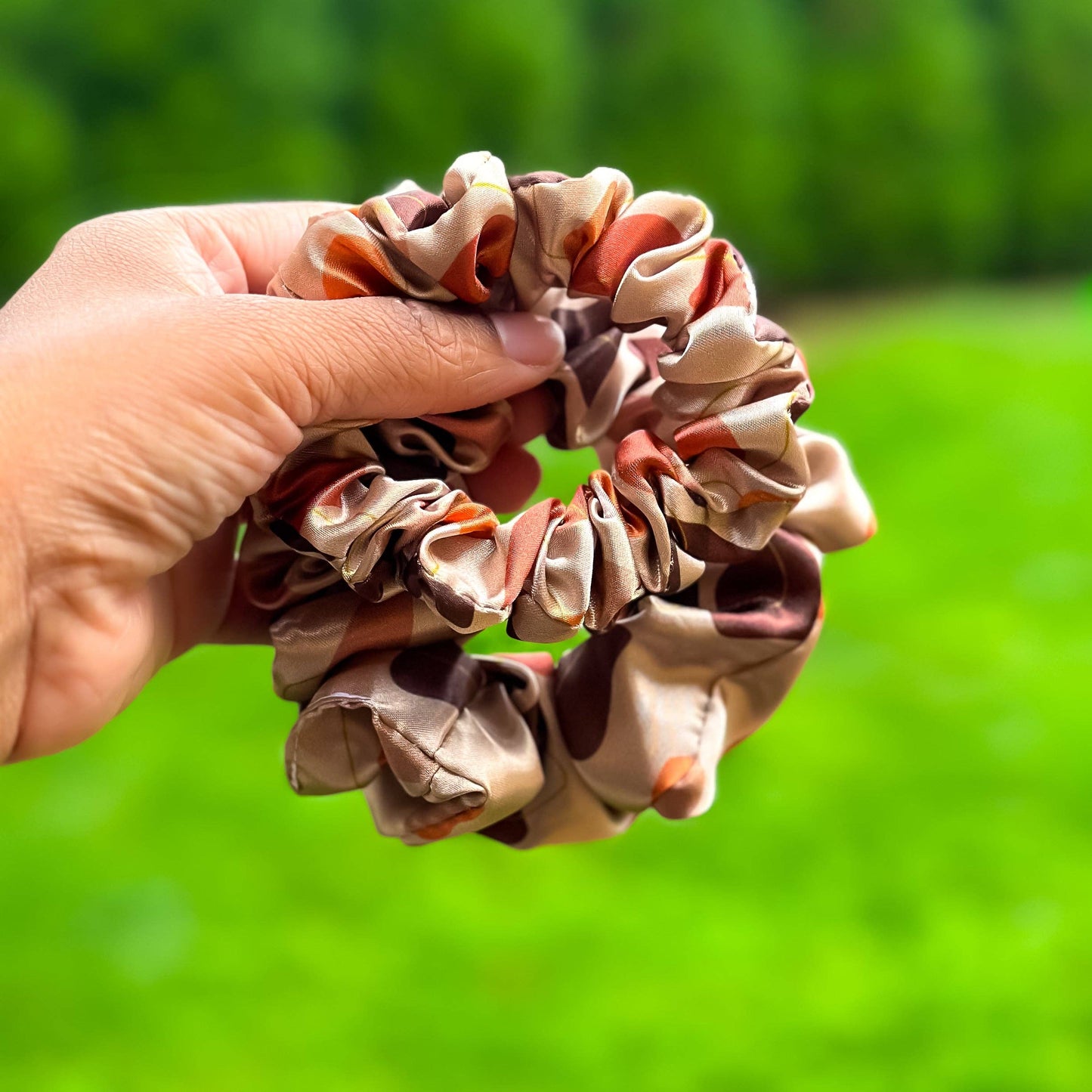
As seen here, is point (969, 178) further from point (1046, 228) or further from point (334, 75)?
point (334, 75)

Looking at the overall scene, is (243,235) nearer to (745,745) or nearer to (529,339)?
(529,339)

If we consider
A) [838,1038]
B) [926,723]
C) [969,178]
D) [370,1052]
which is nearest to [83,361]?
[370,1052]

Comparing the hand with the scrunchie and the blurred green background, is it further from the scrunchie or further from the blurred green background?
the blurred green background

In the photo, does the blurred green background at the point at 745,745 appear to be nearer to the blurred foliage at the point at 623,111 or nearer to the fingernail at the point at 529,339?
the blurred foliage at the point at 623,111

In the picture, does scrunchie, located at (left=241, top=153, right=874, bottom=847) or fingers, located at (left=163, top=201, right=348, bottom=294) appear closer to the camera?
scrunchie, located at (left=241, top=153, right=874, bottom=847)

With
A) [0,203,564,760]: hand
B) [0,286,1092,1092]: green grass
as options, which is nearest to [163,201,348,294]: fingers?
[0,203,564,760]: hand

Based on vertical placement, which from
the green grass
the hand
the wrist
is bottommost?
the green grass

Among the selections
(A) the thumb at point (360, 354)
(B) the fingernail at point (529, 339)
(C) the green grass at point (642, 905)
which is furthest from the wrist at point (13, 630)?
(C) the green grass at point (642, 905)
